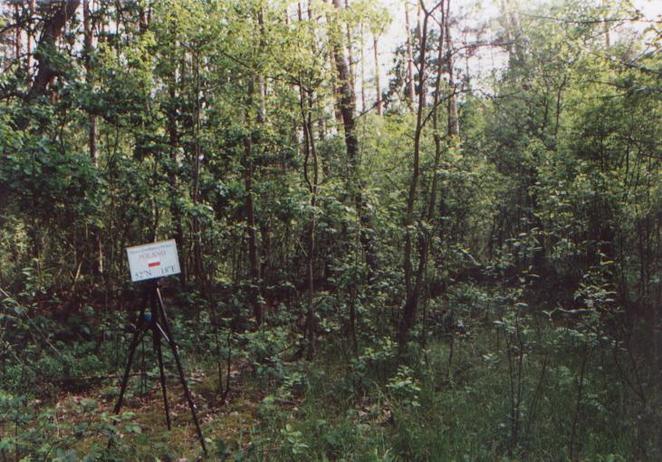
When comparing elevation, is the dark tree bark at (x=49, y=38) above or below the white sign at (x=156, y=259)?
above

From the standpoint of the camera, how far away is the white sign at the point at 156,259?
3.75 m

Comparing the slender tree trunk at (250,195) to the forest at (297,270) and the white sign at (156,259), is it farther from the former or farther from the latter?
the white sign at (156,259)

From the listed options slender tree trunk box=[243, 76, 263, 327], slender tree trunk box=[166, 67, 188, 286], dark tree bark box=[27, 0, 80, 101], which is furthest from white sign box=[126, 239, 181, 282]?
dark tree bark box=[27, 0, 80, 101]

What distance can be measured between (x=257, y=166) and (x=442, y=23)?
369 cm

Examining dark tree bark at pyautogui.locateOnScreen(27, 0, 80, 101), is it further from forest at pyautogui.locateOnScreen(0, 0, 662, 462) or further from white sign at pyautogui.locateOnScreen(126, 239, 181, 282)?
white sign at pyautogui.locateOnScreen(126, 239, 181, 282)

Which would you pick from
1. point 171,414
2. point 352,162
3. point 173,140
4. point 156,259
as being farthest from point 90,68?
point 171,414

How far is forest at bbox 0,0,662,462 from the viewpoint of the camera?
441cm

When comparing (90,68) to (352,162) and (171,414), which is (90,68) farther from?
(171,414)

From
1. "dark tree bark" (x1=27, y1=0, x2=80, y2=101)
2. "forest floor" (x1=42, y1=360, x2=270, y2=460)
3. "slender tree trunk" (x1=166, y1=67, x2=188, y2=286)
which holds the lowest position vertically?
"forest floor" (x1=42, y1=360, x2=270, y2=460)

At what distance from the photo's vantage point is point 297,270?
973cm

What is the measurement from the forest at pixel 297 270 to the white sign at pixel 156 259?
0.12 feet

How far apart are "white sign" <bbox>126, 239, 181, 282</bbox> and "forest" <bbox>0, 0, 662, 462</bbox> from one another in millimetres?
36

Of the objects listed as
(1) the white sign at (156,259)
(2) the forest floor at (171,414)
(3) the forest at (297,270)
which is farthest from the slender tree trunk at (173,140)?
(1) the white sign at (156,259)

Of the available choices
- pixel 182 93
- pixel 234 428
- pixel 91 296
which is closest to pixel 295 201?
pixel 182 93
